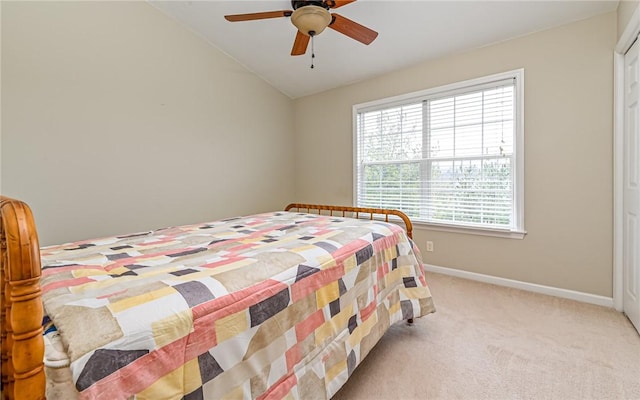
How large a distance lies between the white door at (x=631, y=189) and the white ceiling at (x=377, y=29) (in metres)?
0.61

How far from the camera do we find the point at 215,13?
2.81 metres

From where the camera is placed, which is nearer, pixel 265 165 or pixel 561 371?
pixel 561 371

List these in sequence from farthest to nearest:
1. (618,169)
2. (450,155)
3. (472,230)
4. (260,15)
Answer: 1. (450,155)
2. (472,230)
3. (618,169)
4. (260,15)

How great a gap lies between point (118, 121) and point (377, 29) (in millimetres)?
2572

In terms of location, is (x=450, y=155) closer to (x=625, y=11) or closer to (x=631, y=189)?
(x=631, y=189)

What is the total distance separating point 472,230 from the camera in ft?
9.58

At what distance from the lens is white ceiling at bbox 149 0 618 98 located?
7.84 ft

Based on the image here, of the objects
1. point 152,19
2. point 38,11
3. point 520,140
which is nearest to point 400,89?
point 520,140

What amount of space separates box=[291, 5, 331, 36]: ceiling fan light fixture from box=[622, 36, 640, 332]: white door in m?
2.10

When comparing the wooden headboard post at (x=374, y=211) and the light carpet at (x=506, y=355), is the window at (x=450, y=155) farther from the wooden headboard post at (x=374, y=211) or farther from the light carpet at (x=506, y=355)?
the light carpet at (x=506, y=355)

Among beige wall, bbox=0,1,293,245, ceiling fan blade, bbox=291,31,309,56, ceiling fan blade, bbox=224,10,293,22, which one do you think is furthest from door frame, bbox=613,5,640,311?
beige wall, bbox=0,1,293,245

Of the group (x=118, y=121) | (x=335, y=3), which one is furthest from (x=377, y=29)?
(x=118, y=121)

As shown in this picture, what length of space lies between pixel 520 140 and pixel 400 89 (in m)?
1.37

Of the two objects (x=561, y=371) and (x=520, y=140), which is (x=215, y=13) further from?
(x=561, y=371)
